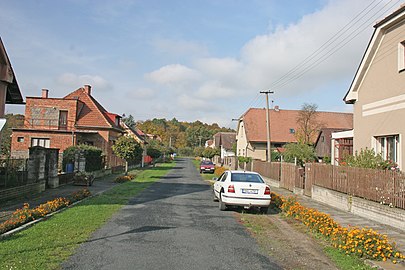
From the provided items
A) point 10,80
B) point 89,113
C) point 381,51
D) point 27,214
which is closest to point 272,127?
point 89,113

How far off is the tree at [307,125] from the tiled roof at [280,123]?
1758 millimetres

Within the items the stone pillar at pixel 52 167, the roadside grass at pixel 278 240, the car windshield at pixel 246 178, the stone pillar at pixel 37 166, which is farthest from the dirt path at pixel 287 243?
the stone pillar at pixel 52 167

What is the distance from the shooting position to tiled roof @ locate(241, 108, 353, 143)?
48062mm

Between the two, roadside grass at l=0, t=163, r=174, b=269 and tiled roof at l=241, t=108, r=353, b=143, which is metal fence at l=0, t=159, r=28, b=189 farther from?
tiled roof at l=241, t=108, r=353, b=143

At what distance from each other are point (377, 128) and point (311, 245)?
9.06 meters

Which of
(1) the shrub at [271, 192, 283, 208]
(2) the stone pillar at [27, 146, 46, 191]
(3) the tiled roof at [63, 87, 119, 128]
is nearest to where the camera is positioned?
(1) the shrub at [271, 192, 283, 208]

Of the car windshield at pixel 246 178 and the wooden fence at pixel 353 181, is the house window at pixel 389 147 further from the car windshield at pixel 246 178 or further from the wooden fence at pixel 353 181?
the car windshield at pixel 246 178

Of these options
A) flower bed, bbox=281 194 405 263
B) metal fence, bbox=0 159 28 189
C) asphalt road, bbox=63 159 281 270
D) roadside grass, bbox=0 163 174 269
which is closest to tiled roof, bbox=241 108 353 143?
metal fence, bbox=0 159 28 189

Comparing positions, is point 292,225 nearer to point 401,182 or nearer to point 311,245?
point 311,245

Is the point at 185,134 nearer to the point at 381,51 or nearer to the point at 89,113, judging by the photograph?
the point at 89,113

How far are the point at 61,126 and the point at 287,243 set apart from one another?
32517 millimetres

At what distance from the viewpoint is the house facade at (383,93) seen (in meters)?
13.9

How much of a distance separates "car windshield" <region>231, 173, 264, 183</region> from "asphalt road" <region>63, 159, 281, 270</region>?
4.62 ft

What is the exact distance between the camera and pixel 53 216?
10.4 meters
